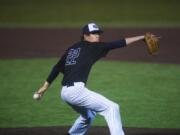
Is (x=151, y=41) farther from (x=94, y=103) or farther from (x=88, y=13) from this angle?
(x=88, y=13)

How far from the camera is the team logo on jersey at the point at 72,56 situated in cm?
770

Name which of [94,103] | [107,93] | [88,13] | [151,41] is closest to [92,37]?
[151,41]

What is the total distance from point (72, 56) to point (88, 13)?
18.3m

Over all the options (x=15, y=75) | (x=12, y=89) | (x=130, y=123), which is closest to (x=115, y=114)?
(x=130, y=123)

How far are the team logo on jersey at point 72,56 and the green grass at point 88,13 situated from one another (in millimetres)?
13923

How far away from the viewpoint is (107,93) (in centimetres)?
1169

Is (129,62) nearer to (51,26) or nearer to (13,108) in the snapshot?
(13,108)

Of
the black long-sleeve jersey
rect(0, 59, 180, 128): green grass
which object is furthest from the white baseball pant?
rect(0, 59, 180, 128): green grass

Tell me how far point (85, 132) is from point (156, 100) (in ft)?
9.79

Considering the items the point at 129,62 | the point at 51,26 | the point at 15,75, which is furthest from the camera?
the point at 51,26

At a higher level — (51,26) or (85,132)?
(85,132)

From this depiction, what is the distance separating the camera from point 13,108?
418 inches

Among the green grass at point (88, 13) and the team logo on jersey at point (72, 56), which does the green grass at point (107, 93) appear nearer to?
the team logo on jersey at point (72, 56)

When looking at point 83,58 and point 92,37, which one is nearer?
point 83,58
